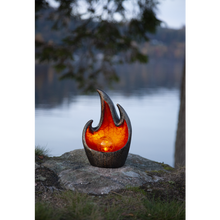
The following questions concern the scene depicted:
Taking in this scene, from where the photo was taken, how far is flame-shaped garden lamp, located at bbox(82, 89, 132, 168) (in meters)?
4.51

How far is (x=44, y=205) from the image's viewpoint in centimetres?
316

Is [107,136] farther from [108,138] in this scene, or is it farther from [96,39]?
[96,39]

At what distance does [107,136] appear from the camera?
15.8 ft

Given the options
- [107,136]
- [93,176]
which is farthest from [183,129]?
[93,176]

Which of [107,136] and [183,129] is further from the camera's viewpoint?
[183,129]

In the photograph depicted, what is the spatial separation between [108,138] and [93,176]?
841 millimetres

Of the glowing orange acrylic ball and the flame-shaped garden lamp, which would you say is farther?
the glowing orange acrylic ball

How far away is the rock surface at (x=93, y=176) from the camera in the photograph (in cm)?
390

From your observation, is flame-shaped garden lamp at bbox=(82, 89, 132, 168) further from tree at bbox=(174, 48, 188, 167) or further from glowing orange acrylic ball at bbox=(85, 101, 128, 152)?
tree at bbox=(174, 48, 188, 167)

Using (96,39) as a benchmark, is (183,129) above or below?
below

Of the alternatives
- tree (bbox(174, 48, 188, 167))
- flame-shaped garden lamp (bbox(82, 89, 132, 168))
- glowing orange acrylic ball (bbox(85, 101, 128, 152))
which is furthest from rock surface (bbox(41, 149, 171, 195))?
tree (bbox(174, 48, 188, 167))

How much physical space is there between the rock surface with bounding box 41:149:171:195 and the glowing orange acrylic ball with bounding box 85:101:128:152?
1.20ft
